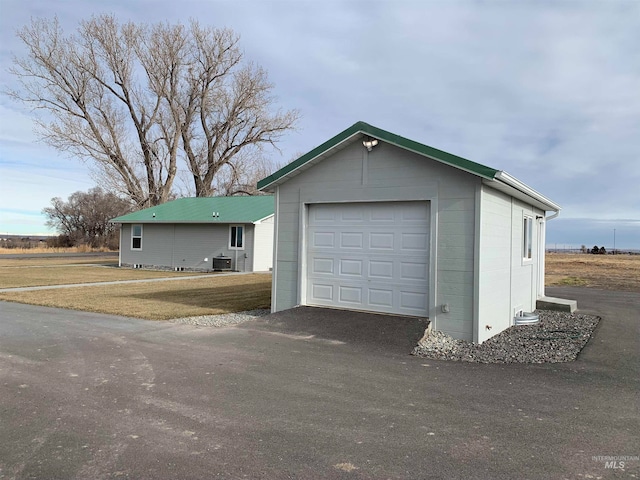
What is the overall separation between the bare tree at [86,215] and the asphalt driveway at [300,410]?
5766cm

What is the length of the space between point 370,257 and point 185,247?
19528mm

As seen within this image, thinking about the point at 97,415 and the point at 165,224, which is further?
the point at 165,224

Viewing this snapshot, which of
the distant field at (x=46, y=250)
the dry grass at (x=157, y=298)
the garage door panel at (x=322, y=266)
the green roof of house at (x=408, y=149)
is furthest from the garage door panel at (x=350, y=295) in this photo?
the distant field at (x=46, y=250)

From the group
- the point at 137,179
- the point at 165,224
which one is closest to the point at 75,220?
the point at 137,179

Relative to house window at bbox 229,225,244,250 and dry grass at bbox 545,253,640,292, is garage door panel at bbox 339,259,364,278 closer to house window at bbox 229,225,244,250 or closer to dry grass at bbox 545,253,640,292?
dry grass at bbox 545,253,640,292

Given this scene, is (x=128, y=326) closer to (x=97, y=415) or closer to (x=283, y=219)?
(x=283, y=219)

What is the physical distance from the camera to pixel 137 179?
39.8m

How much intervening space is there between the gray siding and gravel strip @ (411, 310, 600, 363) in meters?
17.2

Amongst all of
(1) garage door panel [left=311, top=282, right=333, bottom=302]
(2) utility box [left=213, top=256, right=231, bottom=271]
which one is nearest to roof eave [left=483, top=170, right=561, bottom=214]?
(1) garage door panel [left=311, top=282, right=333, bottom=302]

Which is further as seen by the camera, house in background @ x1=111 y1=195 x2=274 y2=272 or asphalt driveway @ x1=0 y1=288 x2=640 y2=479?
house in background @ x1=111 y1=195 x2=274 y2=272

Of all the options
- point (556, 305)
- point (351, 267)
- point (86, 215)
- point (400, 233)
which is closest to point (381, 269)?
point (351, 267)

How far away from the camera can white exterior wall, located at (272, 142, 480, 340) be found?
8438 mm

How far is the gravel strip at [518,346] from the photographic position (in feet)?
24.2

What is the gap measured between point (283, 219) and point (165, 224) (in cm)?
1924
